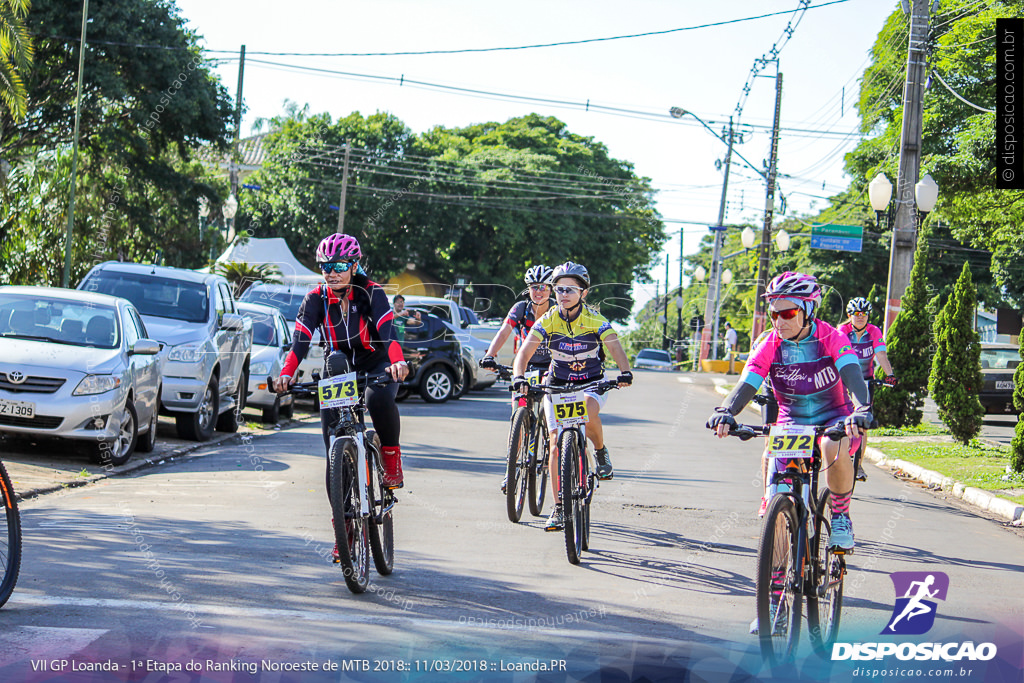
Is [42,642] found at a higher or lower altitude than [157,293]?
lower

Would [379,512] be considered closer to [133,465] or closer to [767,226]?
[133,465]

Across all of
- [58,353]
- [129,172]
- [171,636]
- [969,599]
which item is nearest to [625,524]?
[969,599]

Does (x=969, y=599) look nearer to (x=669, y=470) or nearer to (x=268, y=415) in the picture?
(x=669, y=470)

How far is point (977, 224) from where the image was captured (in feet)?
108

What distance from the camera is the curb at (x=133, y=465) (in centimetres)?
989

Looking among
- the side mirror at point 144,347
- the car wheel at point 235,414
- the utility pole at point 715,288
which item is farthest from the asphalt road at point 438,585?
the utility pole at point 715,288

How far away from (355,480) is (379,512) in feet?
1.31

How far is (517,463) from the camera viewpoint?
9609 mm

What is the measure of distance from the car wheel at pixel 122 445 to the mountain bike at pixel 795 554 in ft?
25.8

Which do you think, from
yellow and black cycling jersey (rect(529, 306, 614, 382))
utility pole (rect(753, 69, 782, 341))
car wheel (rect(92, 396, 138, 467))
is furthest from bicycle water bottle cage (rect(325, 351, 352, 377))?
utility pole (rect(753, 69, 782, 341))

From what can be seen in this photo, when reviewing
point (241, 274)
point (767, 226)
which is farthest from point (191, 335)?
point (767, 226)

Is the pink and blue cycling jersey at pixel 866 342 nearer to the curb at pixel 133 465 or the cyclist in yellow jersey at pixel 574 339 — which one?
the cyclist in yellow jersey at pixel 574 339

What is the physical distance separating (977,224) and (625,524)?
26.1 m

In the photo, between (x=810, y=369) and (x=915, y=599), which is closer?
(x=810, y=369)
